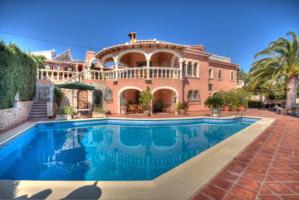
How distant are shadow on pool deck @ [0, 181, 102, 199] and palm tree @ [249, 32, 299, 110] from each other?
A: 18.8 meters

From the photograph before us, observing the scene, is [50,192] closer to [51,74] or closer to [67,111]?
[67,111]

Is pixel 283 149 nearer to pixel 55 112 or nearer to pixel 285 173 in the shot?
pixel 285 173

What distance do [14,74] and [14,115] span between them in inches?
108

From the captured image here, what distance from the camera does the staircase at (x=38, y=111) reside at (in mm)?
13367

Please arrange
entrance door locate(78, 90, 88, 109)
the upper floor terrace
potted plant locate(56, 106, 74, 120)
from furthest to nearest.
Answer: entrance door locate(78, 90, 88, 109)
the upper floor terrace
potted plant locate(56, 106, 74, 120)

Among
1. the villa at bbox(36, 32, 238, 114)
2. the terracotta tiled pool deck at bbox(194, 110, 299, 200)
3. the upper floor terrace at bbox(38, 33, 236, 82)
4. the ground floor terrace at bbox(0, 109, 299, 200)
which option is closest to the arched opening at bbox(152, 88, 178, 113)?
the villa at bbox(36, 32, 238, 114)

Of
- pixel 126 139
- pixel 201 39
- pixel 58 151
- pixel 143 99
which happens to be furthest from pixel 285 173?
pixel 201 39

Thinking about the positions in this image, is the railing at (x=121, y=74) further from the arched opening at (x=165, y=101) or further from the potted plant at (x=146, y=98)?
the arched opening at (x=165, y=101)

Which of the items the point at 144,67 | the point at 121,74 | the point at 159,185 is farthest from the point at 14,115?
the point at 159,185

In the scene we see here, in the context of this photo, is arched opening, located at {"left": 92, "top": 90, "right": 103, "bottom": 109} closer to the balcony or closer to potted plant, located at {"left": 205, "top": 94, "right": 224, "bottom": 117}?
the balcony

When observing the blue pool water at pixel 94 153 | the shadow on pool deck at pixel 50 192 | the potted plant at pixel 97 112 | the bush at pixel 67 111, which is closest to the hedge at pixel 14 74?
the blue pool water at pixel 94 153

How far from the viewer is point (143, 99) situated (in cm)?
1543

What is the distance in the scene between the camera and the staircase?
1337 centimetres

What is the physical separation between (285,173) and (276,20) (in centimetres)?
1325
